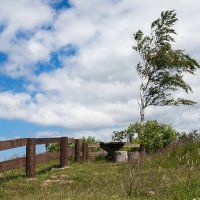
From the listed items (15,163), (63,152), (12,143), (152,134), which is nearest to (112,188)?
(12,143)

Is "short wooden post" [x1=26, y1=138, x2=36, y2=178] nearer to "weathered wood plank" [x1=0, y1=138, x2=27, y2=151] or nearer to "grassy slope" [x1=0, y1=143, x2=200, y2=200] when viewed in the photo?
"weathered wood plank" [x1=0, y1=138, x2=27, y2=151]

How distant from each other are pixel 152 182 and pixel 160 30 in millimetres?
26169

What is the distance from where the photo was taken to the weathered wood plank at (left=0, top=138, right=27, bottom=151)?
13527 millimetres

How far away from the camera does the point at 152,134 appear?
94.5ft

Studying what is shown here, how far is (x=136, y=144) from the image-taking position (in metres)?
27.1

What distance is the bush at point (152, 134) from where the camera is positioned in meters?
28.7

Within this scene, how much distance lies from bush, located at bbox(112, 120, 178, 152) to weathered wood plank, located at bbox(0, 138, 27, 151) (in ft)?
47.9

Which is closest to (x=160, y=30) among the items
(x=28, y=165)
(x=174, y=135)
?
(x=174, y=135)

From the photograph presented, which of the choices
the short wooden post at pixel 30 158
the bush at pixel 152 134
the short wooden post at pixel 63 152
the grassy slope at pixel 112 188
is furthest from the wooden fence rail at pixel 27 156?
the bush at pixel 152 134

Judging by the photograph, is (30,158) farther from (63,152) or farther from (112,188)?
(112,188)

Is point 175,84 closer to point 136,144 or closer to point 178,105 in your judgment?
point 178,105

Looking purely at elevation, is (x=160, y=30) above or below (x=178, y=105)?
above

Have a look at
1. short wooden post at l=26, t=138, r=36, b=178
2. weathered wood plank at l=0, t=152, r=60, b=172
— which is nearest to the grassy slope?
weathered wood plank at l=0, t=152, r=60, b=172

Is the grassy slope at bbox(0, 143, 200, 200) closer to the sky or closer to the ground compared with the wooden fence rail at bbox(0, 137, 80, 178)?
closer to the ground
